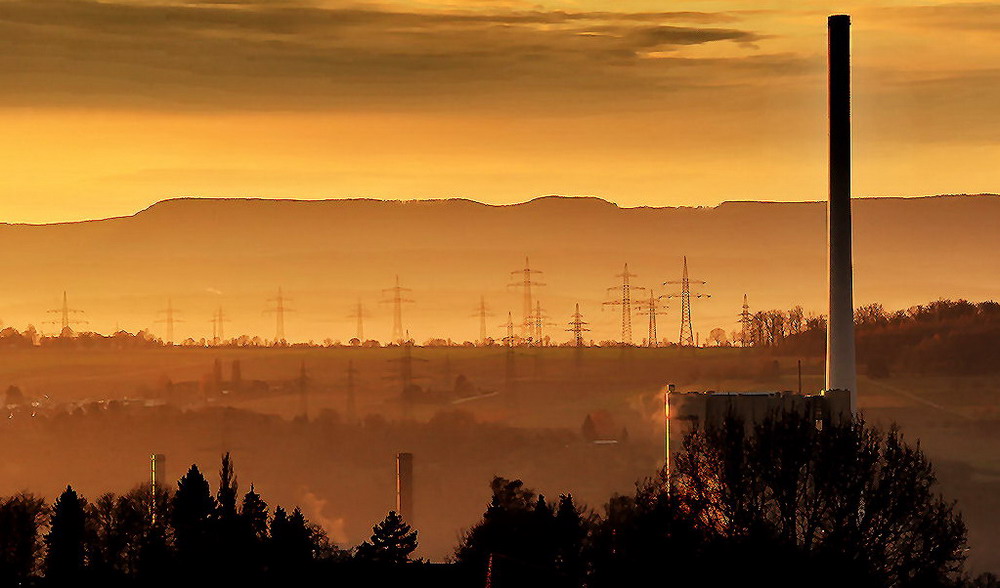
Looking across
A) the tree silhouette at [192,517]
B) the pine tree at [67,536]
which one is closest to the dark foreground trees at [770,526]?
the tree silhouette at [192,517]

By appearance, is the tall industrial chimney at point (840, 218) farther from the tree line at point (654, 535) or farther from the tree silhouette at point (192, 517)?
the tree silhouette at point (192, 517)

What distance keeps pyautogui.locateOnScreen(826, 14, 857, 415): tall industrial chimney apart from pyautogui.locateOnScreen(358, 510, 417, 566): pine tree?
27.5 metres

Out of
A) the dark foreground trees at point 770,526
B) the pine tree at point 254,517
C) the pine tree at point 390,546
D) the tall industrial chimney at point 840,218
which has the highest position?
the tall industrial chimney at point 840,218

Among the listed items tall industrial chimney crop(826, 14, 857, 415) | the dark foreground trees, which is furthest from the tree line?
tall industrial chimney crop(826, 14, 857, 415)

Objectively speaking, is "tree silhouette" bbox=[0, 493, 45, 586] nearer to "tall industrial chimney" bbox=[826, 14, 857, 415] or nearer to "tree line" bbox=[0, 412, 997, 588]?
"tree line" bbox=[0, 412, 997, 588]

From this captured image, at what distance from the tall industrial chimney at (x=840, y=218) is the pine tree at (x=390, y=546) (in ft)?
90.3

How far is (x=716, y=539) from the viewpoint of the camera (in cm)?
9812

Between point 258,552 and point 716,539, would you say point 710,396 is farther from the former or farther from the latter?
point 716,539

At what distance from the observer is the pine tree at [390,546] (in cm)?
12711

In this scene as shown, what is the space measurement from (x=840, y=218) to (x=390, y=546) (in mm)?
32163

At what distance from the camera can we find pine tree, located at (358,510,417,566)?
5004 inches

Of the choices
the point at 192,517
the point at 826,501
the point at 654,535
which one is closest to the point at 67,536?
the point at 192,517

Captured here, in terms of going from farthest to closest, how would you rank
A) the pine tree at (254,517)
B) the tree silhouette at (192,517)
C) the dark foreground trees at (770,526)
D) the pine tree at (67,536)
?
1. the pine tree at (254,517)
2. the tree silhouette at (192,517)
3. the pine tree at (67,536)
4. the dark foreground trees at (770,526)

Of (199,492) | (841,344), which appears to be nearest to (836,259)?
(841,344)
